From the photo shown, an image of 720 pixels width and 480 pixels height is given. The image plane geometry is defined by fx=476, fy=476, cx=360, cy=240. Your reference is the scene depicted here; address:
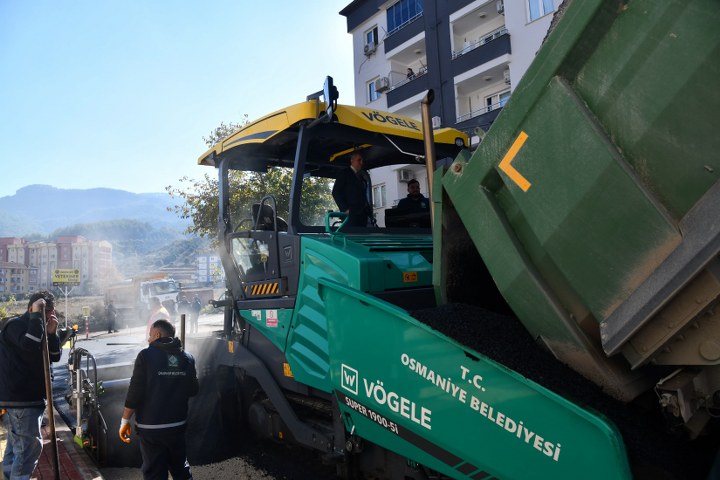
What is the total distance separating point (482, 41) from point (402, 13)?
5525 mm

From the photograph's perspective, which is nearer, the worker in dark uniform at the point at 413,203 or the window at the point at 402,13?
the worker in dark uniform at the point at 413,203

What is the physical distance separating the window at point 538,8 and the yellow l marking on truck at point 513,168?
59.5 ft

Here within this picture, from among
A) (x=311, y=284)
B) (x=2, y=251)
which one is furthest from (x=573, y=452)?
(x=2, y=251)

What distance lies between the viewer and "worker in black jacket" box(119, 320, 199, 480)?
3.71 meters

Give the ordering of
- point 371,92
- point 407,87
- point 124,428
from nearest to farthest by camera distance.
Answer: point 124,428 → point 407,87 → point 371,92

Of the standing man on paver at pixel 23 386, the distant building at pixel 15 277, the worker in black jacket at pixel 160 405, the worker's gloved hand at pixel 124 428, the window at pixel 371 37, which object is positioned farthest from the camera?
the distant building at pixel 15 277

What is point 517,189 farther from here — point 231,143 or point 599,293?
point 231,143

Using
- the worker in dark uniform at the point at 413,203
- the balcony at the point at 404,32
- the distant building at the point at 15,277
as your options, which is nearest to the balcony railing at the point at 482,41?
the balcony at the point at 404,32

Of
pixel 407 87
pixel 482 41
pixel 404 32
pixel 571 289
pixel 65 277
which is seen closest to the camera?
pixel 571 289

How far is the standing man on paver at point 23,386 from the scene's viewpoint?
4.31 m

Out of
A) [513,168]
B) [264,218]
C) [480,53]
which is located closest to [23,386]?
[264,218]

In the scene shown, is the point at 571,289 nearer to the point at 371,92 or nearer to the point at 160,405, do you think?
the point at 160,405

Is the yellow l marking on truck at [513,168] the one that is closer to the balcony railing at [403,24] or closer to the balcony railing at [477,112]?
the balcony railing at [477,112]

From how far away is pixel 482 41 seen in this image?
19.9 metres
